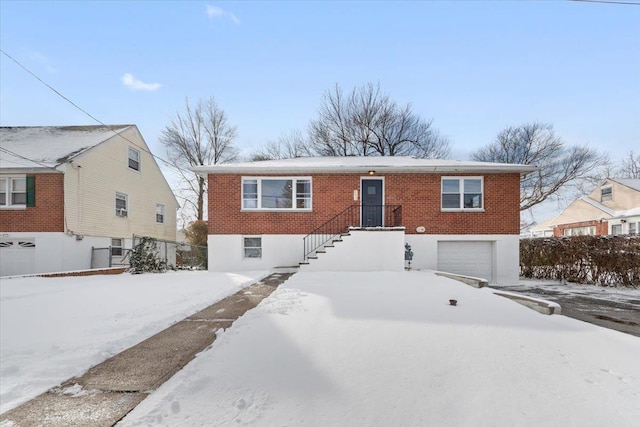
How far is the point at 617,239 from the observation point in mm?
10172

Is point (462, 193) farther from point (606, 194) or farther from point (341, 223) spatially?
point (606, 194)

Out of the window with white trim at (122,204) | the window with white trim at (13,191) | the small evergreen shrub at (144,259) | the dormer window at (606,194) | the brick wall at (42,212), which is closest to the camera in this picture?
the small evergreen shrub at (144,259)

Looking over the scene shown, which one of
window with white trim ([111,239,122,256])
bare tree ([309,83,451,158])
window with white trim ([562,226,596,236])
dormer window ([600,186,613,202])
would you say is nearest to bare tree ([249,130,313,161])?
bare tree ([309,83,451,158])

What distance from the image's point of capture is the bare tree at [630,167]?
33.4m

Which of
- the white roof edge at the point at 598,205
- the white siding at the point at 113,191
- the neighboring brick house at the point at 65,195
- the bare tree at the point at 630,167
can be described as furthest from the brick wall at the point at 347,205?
the bare tree at the point at 630,167

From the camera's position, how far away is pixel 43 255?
12891 mm

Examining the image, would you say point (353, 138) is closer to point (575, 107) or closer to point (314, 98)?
point (314, 98)

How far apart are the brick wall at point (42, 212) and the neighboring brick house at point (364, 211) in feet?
21.9

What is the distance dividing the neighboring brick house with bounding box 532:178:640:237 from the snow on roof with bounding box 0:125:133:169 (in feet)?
92.0

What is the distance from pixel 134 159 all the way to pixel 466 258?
1786 cm

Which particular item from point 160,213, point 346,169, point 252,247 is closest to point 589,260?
point 346,169

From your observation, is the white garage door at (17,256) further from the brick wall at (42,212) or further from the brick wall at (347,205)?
the brick wall at (347,205)

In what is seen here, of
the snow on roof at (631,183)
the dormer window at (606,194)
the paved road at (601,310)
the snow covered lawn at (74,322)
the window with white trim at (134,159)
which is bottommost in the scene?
the paved road at (601,310)

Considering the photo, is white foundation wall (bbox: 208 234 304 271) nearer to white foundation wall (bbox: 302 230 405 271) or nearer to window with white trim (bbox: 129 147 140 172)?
white foundation wall (bbox: 302 230 405 271)
